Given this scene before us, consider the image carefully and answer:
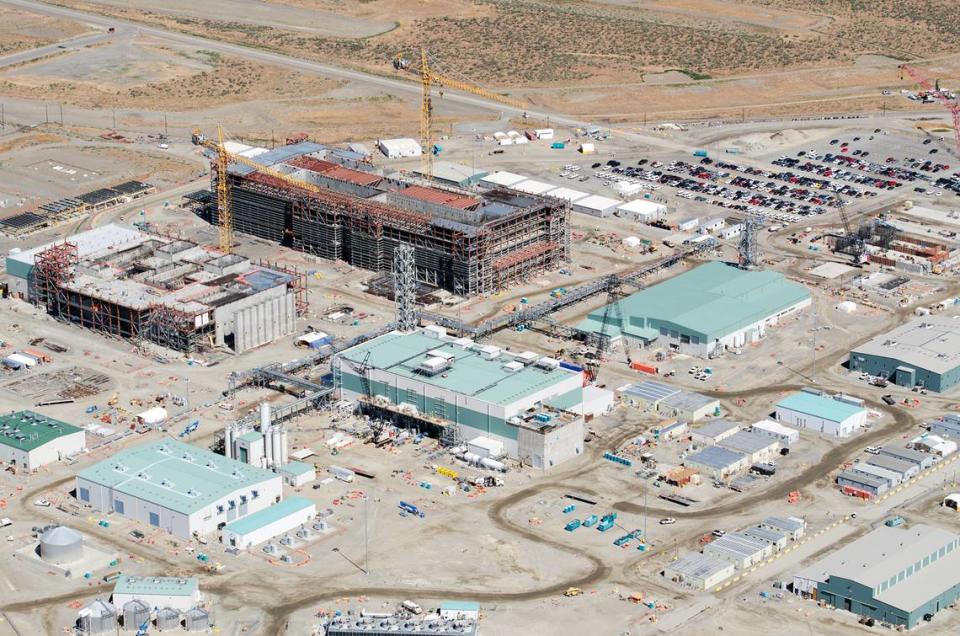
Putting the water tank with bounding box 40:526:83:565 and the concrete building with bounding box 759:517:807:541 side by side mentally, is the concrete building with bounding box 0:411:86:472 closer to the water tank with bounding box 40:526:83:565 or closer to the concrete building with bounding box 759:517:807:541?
the water tank with bounding box 40:526:83:565

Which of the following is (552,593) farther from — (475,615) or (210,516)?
(210,516)

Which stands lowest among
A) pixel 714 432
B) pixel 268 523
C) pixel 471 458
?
pixel 471 458

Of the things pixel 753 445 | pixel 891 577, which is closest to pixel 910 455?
pixel 753 445

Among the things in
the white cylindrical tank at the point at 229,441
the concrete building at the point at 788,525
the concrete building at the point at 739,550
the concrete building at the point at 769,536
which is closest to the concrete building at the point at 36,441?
the white cylindrical tank at the point at 229,441

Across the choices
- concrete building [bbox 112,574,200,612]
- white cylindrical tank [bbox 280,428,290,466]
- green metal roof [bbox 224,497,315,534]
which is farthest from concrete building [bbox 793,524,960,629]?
white cylindrical tank [bbox 280,428,290,466]

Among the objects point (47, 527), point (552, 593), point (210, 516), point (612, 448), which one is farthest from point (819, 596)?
point (47, 527)

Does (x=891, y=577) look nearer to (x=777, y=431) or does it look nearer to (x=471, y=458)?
(x=777, y=431)

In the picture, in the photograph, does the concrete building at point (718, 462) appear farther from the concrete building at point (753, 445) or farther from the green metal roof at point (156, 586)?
the green metal roof at point (156, 586)
